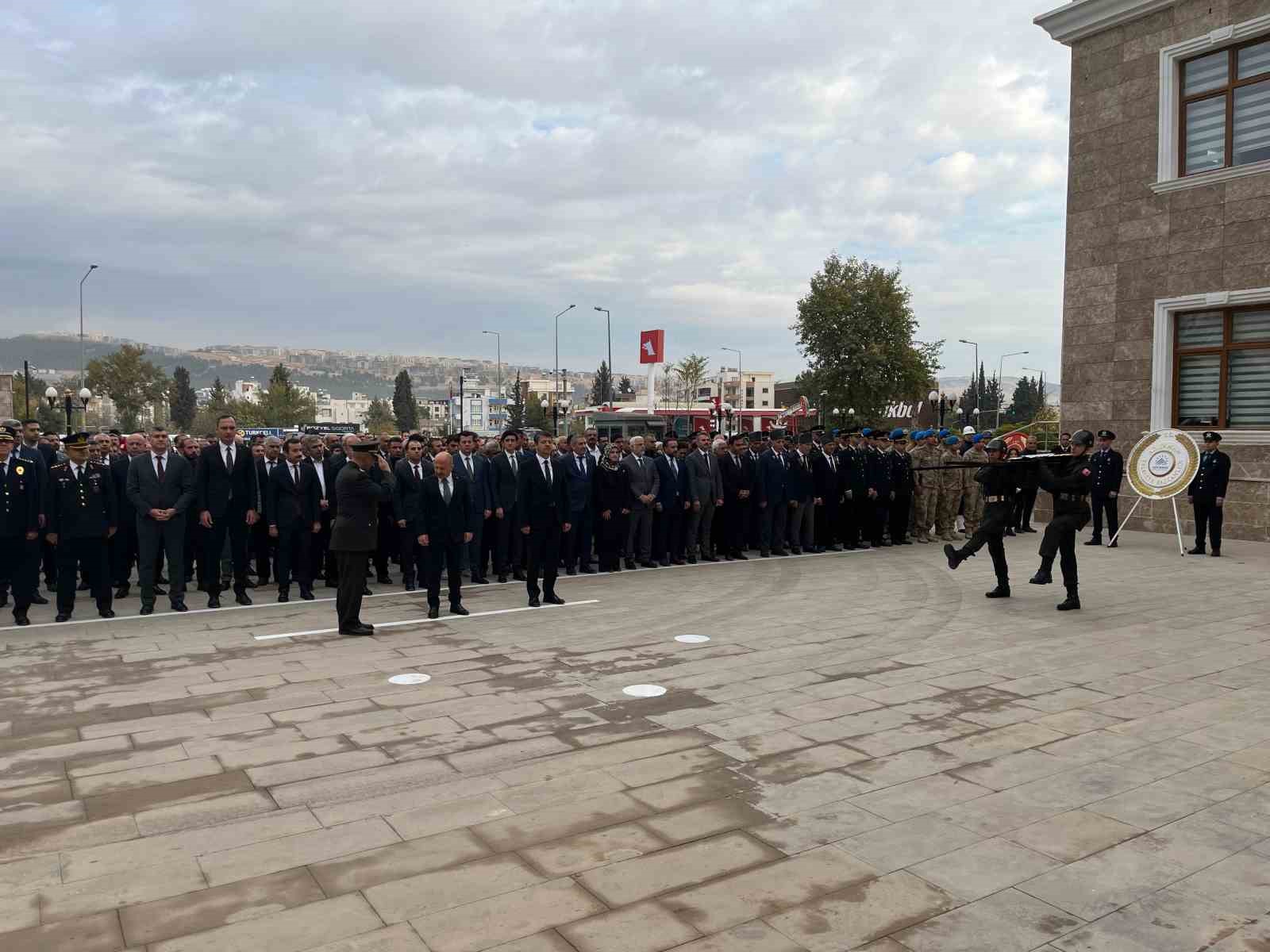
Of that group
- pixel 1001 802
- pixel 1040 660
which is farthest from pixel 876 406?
pixel 1001 802

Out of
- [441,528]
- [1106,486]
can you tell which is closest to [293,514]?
[441,528]

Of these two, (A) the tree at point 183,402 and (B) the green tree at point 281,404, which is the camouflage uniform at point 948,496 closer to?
(B) the green tree at point 281,404

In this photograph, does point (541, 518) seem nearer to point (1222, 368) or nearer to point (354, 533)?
point (354, 533)

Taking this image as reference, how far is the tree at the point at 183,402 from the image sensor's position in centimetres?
11894

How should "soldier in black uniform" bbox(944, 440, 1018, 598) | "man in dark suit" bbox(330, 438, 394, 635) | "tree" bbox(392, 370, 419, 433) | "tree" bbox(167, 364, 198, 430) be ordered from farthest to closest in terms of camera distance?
1. "tree" bbox(392, 370, 419, 433)
2. "tree" bbox(167, 364, 198, 430)
3. "soldier in black uniform" bbox(944, 440, 1018, 598)
4. "man in dark suit" bbox(330, 438, 394, 635)

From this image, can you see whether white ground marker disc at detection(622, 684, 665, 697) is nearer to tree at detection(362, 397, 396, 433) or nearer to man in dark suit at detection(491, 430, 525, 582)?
man in dark suit at detection(491, 430, 525, 582)

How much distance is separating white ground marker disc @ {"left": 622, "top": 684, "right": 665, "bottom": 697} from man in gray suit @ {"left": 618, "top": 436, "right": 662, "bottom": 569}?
20.9 ft

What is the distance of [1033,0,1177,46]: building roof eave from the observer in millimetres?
17125

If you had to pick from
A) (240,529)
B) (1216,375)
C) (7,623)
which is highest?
(1216,375)

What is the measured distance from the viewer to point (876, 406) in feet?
167

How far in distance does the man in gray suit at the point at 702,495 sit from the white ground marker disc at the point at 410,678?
285 inches

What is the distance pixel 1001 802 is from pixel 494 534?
8694 mm

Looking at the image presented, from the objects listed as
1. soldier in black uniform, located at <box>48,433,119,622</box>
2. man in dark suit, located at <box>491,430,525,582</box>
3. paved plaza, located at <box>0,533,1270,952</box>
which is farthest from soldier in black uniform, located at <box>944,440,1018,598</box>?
soldier in black uniform, located at <box>48,433,119,622</box>

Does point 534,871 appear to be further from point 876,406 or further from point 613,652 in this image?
point 876,406
